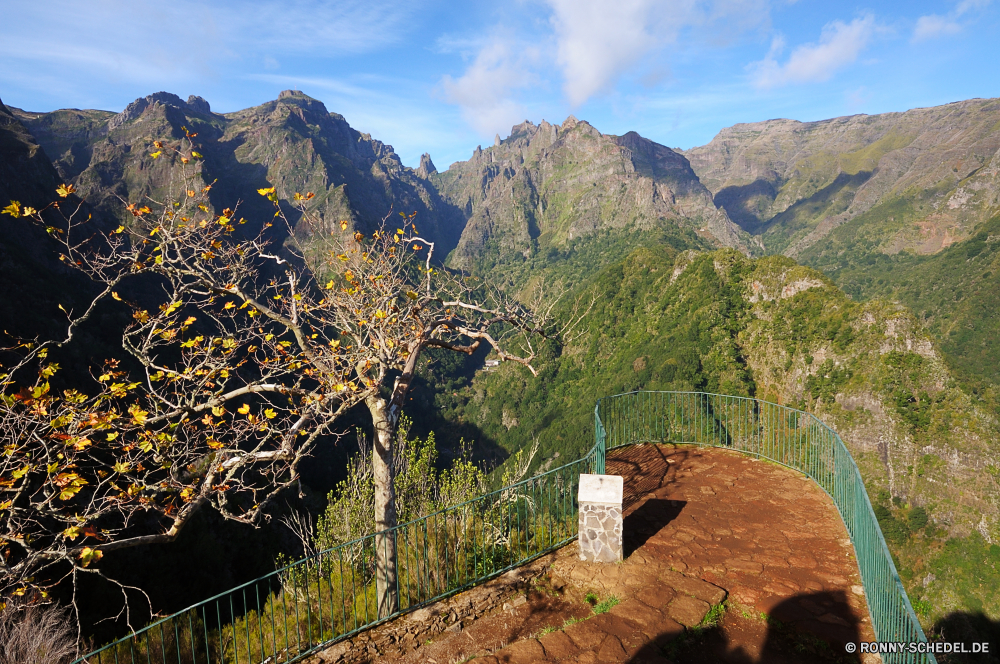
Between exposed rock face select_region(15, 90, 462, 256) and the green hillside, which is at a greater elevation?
exposed rock face select_region(15, 90, 462, 256)

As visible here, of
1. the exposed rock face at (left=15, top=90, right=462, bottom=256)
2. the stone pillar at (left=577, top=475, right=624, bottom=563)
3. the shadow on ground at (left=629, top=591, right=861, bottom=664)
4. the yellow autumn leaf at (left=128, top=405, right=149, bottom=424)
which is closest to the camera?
the shadow on ground at (left=629, top=591, right=861, bottom=664)

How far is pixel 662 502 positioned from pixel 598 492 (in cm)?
254

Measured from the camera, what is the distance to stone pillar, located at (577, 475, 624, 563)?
7000 mm

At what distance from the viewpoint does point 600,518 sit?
23.2 ft

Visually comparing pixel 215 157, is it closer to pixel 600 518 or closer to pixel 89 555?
pixel 89 555

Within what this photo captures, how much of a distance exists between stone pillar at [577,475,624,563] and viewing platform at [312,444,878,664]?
186 millimetres

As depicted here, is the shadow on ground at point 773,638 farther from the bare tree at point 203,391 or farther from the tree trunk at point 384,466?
the tree trunk at point 384,466

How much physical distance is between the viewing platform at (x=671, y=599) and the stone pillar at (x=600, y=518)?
A: 186mm

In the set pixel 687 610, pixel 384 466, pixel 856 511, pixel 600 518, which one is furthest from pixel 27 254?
pixel 856 511

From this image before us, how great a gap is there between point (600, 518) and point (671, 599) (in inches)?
49.8

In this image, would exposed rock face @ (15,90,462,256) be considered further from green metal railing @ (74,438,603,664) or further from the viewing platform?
the viewing platform

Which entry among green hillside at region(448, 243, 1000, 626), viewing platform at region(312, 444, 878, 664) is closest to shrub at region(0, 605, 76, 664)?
viewing platform at region(312, 444, 878, 664)

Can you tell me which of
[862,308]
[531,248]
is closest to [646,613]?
[862,308]

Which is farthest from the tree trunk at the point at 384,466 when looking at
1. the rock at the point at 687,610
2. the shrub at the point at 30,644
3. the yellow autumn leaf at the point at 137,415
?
the shrub at the point at 30,644
